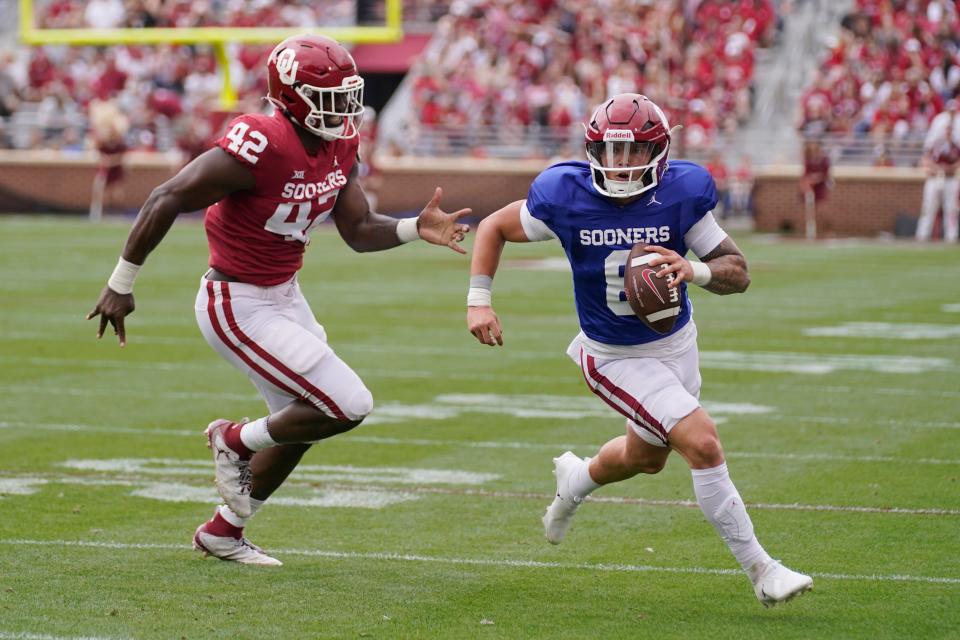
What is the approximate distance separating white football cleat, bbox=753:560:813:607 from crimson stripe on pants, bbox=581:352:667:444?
1.87 feet

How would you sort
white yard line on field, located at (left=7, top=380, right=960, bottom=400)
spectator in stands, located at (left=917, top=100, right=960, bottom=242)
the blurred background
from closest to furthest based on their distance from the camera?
white yard line on field, located at (left=7, top=380, right=960, bottom=400)
spectator in stands, located at (left=917, top=100, right=960, bottom=242)
the blurred background

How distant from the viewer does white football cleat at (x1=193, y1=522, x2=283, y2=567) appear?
5777 mm

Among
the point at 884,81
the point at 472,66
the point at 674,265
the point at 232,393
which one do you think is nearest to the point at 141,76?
the point at 472,66

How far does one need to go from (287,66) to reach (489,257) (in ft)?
3.24

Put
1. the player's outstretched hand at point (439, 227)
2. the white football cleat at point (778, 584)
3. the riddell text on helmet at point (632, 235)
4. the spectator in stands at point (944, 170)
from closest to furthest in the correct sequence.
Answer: the white football cleat at point (778, 584)
the riddell text on helmet at point (632, 235)
the player's outstretched hand at point (439, 227)
the spectator in stands at point (944, 170)

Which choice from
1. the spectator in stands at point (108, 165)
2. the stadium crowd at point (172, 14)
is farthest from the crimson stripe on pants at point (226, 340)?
the stadium crowd at point (172, 14)

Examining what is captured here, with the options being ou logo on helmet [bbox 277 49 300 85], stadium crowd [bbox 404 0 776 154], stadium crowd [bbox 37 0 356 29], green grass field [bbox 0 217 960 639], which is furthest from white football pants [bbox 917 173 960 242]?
ou logo on helmet [bbox 277 49 300 85]

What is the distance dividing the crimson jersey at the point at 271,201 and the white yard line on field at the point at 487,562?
1033 millimetres

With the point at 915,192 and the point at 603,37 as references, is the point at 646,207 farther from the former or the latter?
the point at 603,37

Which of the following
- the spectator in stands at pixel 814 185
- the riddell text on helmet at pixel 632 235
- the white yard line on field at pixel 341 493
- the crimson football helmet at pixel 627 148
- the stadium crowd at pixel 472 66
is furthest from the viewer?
the stadium crowd at pixel 472 66

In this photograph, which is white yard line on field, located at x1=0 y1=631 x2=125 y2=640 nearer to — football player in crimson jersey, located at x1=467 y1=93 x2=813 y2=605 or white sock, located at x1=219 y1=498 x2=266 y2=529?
white sock, located at x1=219 y1=498 x2=266 y2=529

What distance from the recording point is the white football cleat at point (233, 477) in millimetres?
5762

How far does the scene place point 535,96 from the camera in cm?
2852

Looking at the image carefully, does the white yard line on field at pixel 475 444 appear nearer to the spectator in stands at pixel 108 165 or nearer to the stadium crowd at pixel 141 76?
the spectator in stands at pixel 108 165
